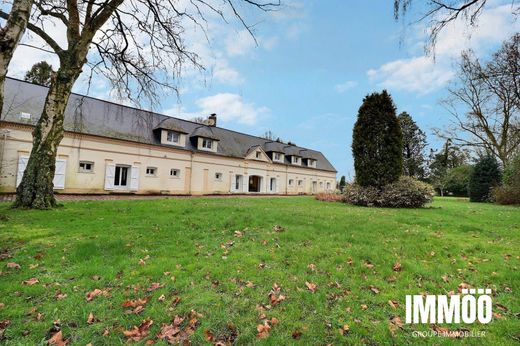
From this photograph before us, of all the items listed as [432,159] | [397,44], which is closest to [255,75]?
[397,44]

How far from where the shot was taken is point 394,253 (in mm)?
5125

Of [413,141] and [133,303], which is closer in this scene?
[133,303]

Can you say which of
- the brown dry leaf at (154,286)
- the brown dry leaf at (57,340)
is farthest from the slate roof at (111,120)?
the brown dry leaf at (57,340)

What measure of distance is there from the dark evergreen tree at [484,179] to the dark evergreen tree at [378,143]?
10.9 metres

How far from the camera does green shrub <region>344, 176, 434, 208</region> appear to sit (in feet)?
40.3

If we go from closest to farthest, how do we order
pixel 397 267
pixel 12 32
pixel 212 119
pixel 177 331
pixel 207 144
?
pixel 177 331, pixel 397 267, pixel 12 32, pixel 207 144, pixel 212 119

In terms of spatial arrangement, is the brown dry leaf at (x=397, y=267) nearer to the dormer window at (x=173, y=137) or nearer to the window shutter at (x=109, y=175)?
the window shutter at (x=109, y=175)

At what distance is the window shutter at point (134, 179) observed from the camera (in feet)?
65.4

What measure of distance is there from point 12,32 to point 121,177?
1526cm

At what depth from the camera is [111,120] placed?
786 inches

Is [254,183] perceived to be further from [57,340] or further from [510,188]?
[57,340]

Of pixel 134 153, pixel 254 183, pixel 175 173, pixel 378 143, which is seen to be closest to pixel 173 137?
pixel 175 173

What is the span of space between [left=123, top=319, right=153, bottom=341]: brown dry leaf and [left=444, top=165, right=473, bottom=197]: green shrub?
36262 millimetres

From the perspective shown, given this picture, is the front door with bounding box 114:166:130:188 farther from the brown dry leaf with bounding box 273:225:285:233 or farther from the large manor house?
the brown dry leaf with bounding box 273:225:285:233
